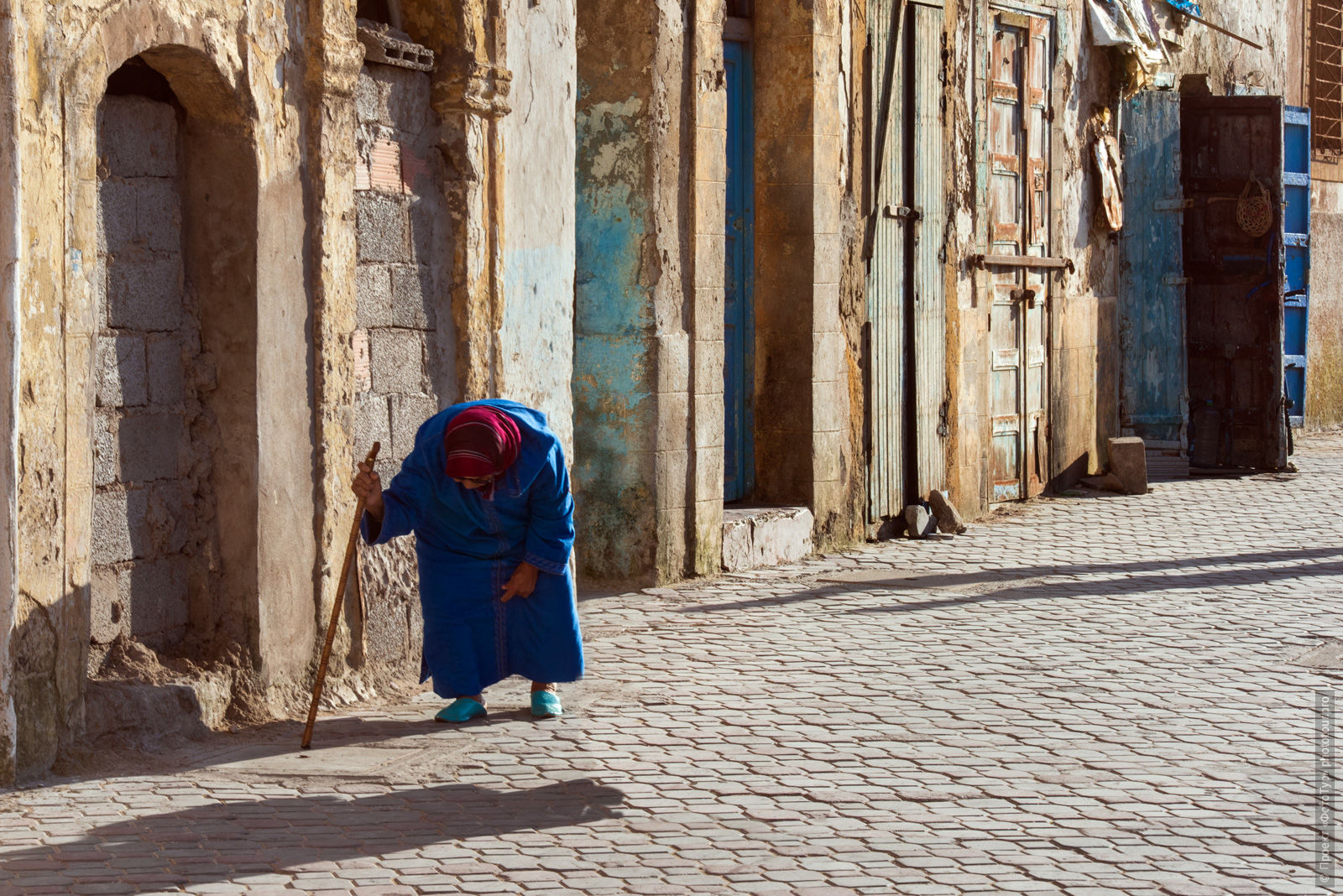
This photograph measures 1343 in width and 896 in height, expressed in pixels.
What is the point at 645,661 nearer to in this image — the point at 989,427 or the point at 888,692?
the point at 888,692

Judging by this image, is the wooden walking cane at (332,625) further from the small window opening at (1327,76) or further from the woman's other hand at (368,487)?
the small window opening at (1327,76)

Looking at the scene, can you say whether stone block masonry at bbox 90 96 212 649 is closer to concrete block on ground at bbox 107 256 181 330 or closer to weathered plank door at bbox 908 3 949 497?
concrete block on ground at bbox 107 256 181 330

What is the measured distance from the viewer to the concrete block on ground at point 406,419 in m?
7.17

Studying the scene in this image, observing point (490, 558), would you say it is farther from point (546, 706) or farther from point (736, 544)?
point (736, 544)

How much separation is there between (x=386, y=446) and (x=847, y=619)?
8.18 feet

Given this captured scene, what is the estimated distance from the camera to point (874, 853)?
15.6 feet

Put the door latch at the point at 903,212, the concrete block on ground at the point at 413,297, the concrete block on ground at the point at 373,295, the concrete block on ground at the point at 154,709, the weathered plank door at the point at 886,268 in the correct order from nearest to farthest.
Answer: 1. the concrete block on ground at the point at 154,709
2. the concrete block on ground at the point at 373,295
3. the concrete block on ground at the point at 413,297
4. the weathered plank door at the point at 886,268
5. the door latch at the point at 903,212

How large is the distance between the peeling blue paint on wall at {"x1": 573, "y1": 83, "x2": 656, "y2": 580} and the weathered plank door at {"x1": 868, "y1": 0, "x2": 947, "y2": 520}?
2.28 metres

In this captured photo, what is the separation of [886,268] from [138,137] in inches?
242

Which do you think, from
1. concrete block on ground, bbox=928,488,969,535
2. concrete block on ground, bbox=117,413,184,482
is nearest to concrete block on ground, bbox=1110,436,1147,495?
concrete block on ground, bbox=928,488,969,535

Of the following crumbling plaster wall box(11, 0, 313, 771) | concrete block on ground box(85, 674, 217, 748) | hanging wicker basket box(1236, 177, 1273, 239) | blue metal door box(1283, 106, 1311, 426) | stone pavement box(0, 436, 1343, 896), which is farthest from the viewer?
blue metal door box(1283, 106, 1311, 426)

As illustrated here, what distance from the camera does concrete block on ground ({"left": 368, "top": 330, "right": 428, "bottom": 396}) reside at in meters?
7.04

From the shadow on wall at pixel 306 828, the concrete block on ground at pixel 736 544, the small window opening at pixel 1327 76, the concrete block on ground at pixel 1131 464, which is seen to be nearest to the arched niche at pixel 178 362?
the shadow on wall at pixel 306 828

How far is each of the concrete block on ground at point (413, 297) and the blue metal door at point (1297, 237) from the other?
1050 cm
